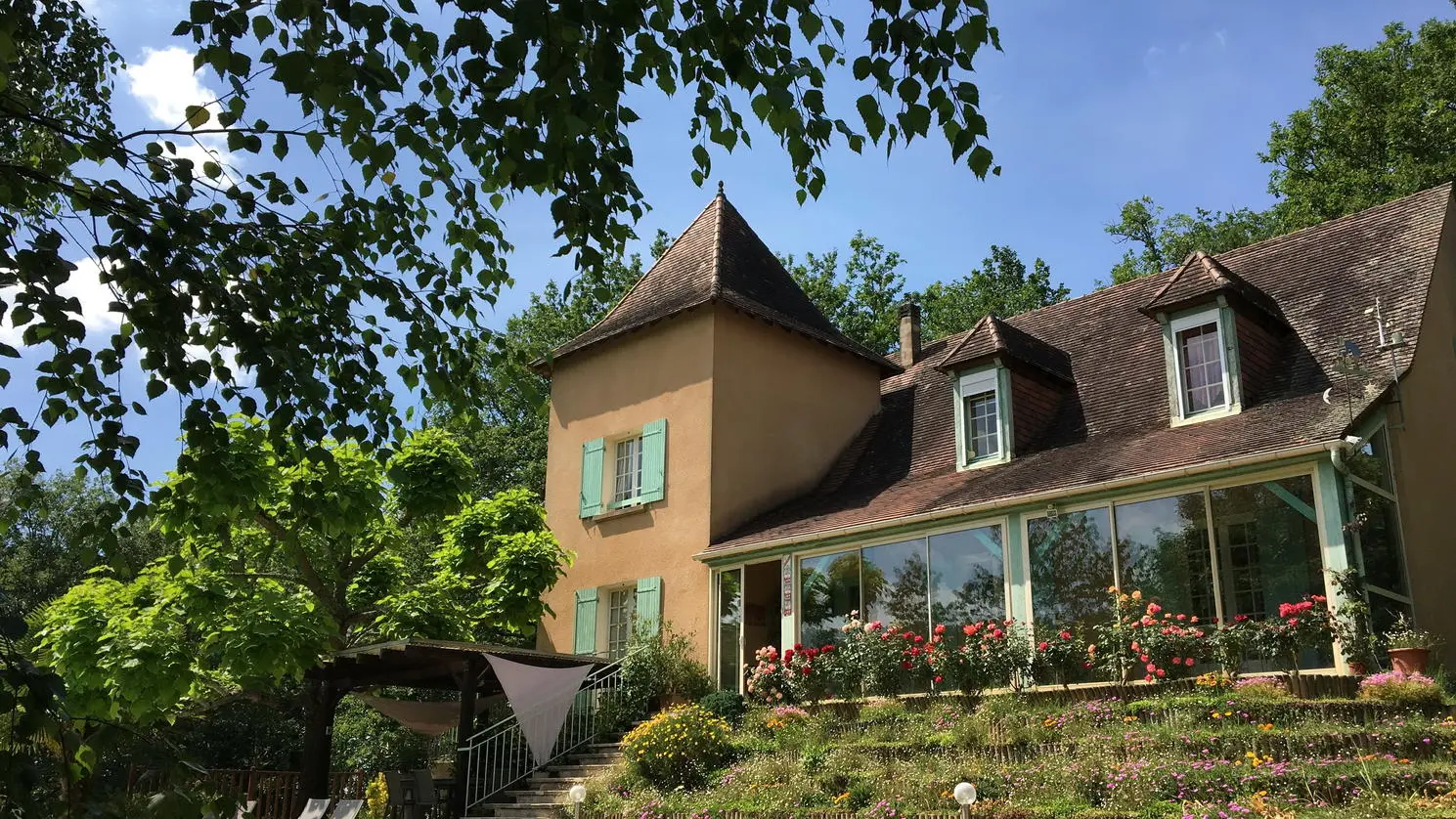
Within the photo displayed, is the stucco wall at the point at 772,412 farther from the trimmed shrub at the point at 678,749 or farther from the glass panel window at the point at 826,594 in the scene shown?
the trimmed shrub at the point at 678,749

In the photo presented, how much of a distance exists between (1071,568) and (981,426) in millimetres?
3806

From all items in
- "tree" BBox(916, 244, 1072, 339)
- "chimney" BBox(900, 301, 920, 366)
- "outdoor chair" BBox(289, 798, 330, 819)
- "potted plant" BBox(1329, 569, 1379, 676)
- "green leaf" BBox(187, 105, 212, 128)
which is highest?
"tree" BBox(916, 244, 1072, 339)

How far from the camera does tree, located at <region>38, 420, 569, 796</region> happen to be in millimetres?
13977

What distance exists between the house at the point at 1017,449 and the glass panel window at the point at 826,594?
39 millimetres

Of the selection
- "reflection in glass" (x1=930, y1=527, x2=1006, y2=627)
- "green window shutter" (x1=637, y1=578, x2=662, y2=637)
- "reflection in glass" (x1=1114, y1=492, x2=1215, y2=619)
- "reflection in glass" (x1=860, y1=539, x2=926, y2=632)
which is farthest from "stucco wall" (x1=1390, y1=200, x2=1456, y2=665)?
"green window shutter" (x1=637, y1=578, x2=662, y2=637)

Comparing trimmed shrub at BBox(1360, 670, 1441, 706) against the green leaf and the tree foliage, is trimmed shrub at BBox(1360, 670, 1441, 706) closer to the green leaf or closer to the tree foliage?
the tree foliage

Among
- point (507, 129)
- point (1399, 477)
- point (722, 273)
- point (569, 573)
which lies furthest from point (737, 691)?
point (507, 129)

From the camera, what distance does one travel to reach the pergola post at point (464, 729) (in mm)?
15406

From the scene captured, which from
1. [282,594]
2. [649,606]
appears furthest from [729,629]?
[282,594]

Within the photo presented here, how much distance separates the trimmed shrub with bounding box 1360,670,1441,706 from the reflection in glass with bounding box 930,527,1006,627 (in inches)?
178

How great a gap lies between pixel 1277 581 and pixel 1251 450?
Answer: 1.44 m

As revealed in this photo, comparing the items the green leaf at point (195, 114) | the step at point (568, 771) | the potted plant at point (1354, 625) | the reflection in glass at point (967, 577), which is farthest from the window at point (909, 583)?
the green leaf at point (195, 114)

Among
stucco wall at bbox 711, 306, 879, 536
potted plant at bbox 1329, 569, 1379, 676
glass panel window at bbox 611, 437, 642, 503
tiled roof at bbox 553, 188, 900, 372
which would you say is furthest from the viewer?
glass panel window at bbox 611, 437, 642, 503

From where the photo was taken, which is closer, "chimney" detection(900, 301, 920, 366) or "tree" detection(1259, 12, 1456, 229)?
"chimney" detection(900, 301, 920, 366)
